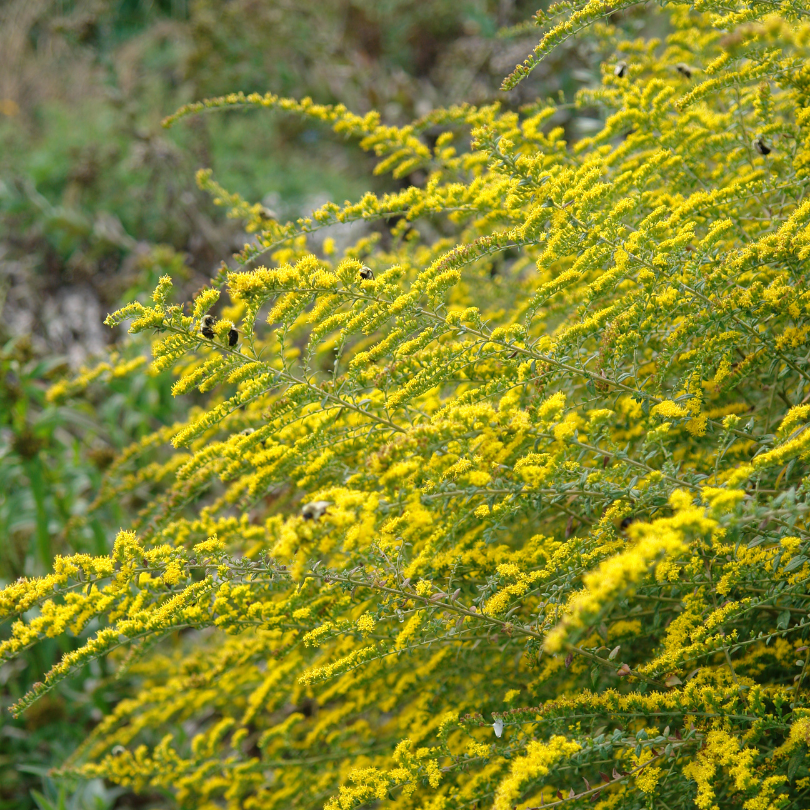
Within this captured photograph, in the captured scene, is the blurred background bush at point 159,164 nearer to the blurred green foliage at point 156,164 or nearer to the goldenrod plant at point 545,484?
the blurred green foliage at point 156,164

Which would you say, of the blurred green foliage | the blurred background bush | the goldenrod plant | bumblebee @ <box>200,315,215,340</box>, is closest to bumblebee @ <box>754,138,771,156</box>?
the goldenrod plant

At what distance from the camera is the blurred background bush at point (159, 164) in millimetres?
4328

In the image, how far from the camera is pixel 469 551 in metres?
2.12

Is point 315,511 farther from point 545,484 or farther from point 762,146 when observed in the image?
point 762,146

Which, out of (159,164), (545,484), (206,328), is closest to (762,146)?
(545,484)

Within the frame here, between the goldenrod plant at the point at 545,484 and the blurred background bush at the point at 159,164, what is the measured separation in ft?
7.21

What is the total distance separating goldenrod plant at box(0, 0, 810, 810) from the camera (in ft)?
5.76

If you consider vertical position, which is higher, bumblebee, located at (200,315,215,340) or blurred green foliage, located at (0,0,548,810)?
blurred green foliage, located at (0,0,548,810)

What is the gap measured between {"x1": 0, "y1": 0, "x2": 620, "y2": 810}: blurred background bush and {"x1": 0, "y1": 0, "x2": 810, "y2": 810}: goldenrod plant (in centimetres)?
220

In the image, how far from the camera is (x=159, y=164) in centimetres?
582

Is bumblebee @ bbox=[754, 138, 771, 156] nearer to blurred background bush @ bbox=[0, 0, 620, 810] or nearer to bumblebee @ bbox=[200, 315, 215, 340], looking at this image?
bumblebee @ bbox=[200, 315, 215, 340]

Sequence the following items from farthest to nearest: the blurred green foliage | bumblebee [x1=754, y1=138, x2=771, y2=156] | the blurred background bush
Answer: the blurred green foliage < the blurred background bush < bumblebee [x1=754, y1=138, x2=771, y2=156]

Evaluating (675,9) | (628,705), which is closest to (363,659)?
(628,705)

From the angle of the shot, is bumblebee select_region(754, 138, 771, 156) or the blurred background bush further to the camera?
the blurred background bush
